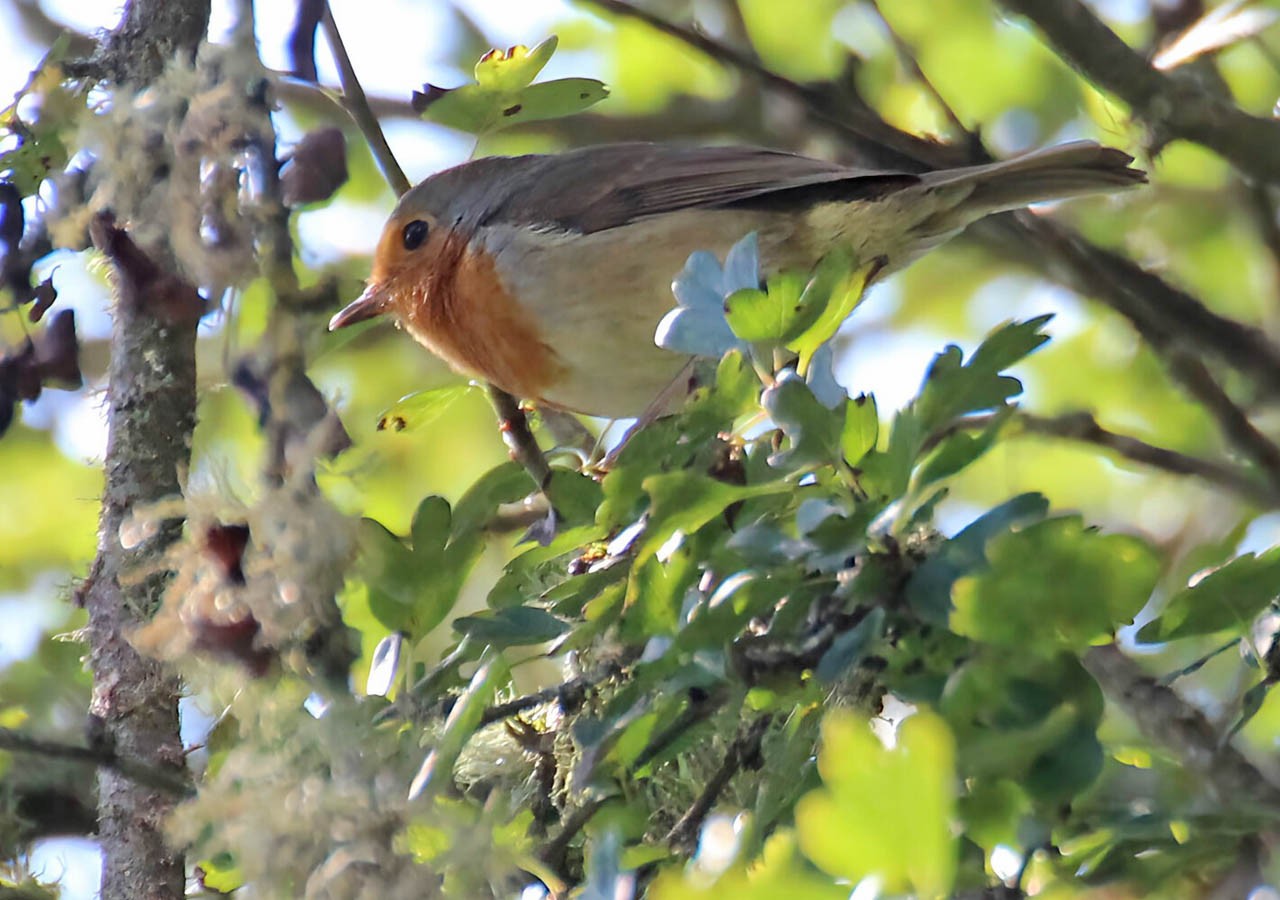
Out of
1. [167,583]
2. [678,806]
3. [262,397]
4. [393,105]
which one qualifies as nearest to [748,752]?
[678,806]

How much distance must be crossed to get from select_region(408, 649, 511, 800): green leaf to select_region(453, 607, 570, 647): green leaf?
5 centimetres

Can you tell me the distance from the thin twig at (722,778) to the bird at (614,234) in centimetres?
176

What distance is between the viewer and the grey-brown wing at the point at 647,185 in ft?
11.6

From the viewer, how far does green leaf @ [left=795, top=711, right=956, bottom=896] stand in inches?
31.6

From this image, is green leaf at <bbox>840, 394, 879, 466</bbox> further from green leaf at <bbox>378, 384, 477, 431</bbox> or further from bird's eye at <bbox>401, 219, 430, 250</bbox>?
bird's eye at <bbox>401, 219, 430, 250</bbox>

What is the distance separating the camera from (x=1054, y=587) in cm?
112

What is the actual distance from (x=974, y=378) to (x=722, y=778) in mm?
566

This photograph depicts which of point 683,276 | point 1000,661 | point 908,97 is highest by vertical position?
point 683,276

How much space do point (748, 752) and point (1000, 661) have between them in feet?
1.73

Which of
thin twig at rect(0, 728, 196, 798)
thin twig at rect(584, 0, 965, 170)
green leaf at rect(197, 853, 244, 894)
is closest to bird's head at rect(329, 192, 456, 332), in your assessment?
thin twig at rect(584, 0, 965, 170)

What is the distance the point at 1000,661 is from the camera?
3.73 feet

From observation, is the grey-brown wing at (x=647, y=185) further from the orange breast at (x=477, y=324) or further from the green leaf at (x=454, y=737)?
the green leaf at (x=454, y=737)

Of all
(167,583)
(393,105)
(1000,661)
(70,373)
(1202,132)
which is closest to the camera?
(1000,661)

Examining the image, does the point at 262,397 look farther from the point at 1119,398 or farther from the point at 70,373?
the point at 1119,398
